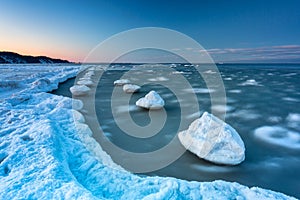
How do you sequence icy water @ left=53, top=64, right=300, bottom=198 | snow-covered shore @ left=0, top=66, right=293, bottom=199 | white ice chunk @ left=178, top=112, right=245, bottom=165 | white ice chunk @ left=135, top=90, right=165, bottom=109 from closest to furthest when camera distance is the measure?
snow-covered shore @ left=0, top=66, right=293, bottom=199 < icy water @ left=53, top=64, right=300, bottom=198 < white ice chunk @ left=178, top=112, right=245, bottom=165 < white ice chunk @ left=135, top=90, right=165, bottom=109

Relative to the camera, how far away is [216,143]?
3.96 metres

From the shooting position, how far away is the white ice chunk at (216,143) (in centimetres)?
389

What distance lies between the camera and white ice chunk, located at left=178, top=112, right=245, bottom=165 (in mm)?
→ 3893

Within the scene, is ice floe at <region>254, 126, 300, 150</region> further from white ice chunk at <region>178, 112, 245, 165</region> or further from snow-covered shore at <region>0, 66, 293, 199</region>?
snow-covered shore at <region>0, 66, 293, 199</region>

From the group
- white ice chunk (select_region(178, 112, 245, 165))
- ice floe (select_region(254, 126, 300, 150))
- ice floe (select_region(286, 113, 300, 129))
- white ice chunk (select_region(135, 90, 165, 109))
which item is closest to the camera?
white ice chunk (select_region(178, 112, 245, 165))

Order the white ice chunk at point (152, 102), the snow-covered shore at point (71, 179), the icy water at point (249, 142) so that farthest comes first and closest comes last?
the white ice chunk at point (152, 102)
the icy water at point (249, 142)
the snow-covered shore at point (71, 179)

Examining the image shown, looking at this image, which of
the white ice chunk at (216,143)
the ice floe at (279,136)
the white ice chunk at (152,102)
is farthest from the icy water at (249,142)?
the white ice chunk at (152,102)

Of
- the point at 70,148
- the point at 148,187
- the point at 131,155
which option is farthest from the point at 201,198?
the point at 70,148

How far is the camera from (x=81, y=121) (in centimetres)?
596

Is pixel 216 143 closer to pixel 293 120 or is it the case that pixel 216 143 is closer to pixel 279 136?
pixel 279 136

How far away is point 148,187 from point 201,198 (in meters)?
0.70

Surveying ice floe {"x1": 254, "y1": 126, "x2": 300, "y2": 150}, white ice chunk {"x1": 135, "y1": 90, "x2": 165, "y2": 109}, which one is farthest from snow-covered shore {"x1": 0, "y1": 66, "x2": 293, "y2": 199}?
white ice chunk {"x1": 135, "y1": 90, "x2": 165, "y2": 109}

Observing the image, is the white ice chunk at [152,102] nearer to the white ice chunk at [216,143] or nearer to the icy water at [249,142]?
the icy water at [249,142]

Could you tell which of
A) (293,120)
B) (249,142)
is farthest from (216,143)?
(293,120)
